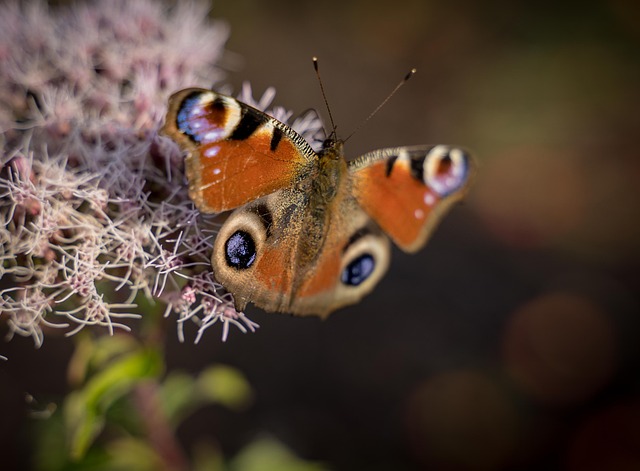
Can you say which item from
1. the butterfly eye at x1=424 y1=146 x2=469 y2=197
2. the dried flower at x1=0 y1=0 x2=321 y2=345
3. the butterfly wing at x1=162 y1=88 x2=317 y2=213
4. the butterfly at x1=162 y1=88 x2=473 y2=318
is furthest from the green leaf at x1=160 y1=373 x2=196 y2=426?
the butterfly eye at x1=424 y1=146 x2=469 y2=197

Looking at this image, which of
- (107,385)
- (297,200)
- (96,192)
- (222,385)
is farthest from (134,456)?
(297,200)

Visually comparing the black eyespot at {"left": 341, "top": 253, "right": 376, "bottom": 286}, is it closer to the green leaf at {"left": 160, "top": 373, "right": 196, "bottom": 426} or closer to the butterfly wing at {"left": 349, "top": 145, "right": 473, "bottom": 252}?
the butterfly wing at {"left": 349, "top": 145, "right": 473, "bottom": 252}

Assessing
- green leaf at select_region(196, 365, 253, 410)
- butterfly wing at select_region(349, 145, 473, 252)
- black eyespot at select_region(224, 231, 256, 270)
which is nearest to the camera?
black eyespot at select_region(224, 231, 256, 270)

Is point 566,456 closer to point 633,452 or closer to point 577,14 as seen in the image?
point 633,452

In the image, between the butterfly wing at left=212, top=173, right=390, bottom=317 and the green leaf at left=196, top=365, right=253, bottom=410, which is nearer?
the butterfly wing at left=212, top=173, right=390, bottom=317

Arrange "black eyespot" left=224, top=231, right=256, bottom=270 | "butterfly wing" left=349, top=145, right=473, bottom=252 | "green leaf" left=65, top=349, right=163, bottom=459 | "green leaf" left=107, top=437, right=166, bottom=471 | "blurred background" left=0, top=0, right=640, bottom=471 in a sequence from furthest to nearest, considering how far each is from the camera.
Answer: "blurred background" left=0, top=0, right=640, bottom=471
"green leaf" left=107, top=437, right=166, bottom=471
"butterfly wing" left=349, top=145, right=473, bottom=252
"green leaf" left=65, top=349, right=163, bottom=459
"black eyespot" left=224, top=231, right=256, bottom=270

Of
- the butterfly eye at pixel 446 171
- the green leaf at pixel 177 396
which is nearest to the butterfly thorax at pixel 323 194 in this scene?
the butterfly eye at pixel 446 171
